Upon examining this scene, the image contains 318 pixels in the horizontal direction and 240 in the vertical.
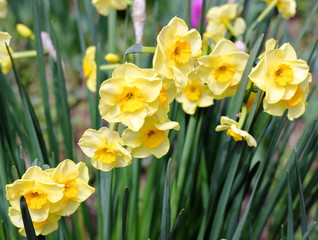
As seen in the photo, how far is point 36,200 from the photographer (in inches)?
27.0

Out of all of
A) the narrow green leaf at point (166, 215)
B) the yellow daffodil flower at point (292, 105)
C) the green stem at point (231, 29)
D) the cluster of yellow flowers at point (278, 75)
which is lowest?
the narrow green leaf at point (166, 215)

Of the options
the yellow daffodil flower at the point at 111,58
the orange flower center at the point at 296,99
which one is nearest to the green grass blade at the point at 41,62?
the yellow daffodil flower at the point at 111,58

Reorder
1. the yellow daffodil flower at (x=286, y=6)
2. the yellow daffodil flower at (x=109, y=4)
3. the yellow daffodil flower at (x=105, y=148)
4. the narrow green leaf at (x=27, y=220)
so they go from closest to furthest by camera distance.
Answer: the narrow green leaf at (x=27, y=220), the yellow daffodil flower at (x=105, y=148), the yellow daffodil flower at (x=109, y=4), the yellow daffodil flower at (x=286, y=6)

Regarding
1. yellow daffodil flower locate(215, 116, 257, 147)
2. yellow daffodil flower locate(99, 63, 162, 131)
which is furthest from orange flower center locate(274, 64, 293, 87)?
yellow daffodil flower locate(99, 63, 162, 131)

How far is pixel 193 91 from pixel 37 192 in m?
0.39

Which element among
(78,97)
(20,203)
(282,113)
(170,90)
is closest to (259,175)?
(282,113)

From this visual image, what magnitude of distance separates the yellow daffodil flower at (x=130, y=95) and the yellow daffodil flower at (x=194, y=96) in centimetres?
21

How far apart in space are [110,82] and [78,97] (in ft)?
6.11

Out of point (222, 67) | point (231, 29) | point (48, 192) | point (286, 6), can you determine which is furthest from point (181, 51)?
point (286, 6)

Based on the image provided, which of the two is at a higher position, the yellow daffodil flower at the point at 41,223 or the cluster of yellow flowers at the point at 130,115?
the cluster of yellow flowers at the point at 130,115

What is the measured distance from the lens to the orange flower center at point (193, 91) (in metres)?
0.92

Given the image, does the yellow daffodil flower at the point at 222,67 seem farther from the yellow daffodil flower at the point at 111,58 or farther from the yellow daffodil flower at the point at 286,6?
the yellow daffodil flower at the point at 286,6

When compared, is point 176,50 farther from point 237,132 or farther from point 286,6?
point 286,6

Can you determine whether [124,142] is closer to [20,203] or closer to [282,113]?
[20,203]
